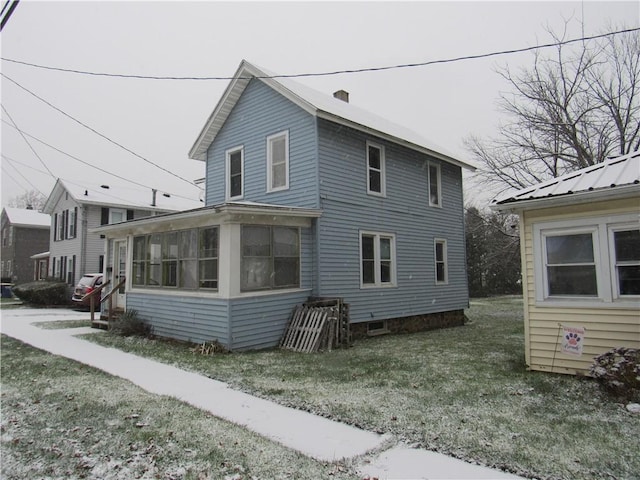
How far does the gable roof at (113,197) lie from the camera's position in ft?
76.8

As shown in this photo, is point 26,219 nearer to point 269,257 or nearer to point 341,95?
point 341,95

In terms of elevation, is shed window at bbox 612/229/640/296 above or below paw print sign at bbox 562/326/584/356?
above

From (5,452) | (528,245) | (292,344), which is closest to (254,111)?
(292,344)

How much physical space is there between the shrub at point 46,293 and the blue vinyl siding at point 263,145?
13.4 meters

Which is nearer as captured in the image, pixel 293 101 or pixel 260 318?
pixel 260 318

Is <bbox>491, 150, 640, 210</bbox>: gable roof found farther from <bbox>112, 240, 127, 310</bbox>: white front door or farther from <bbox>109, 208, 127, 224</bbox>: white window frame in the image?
<bbox>109, 208, 127, 224</bbox>: white window frame

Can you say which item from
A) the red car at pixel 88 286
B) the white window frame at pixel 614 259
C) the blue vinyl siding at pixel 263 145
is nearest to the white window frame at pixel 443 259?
the blue vinyl siding at pixel 263 145

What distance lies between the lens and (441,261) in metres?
15.0

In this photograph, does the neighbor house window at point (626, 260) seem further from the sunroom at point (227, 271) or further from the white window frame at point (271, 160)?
the white window frame at point (271, 160)

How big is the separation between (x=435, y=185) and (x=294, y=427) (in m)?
11.8

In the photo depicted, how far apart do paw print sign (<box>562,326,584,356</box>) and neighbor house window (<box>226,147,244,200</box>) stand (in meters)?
9.31

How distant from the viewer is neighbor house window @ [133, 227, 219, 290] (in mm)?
9664

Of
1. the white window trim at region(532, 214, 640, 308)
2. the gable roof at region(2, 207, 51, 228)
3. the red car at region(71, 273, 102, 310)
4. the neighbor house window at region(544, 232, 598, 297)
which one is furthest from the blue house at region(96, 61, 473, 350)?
the gable roof at region(2, 207, 51, 228)

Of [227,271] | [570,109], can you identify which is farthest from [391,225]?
[570,109]
